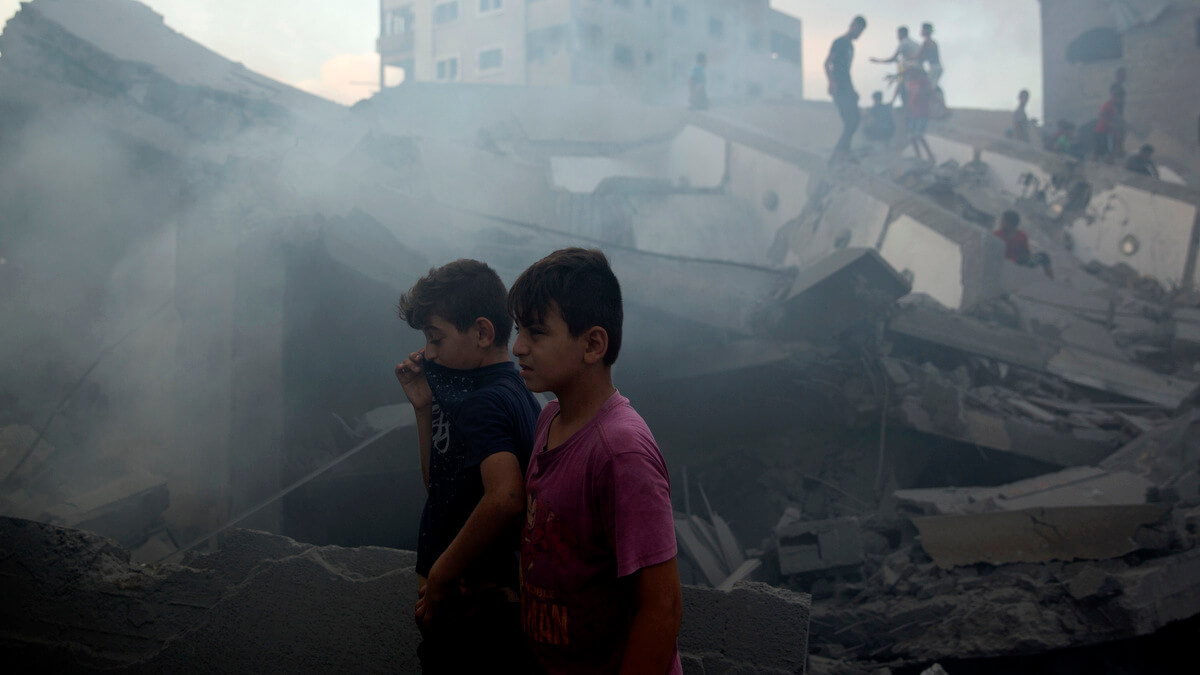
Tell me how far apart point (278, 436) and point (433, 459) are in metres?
3.51

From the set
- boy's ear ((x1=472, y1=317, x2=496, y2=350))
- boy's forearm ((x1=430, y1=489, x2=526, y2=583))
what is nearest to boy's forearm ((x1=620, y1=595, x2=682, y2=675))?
boy's forearm ((x1=430, y1=489, x2=526, y2=583))

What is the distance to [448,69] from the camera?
30422 mm

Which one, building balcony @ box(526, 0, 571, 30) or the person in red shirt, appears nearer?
the person in red shirt

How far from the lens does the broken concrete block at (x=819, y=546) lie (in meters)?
3.72

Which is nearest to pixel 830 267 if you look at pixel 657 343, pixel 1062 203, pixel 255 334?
pixel 657 343

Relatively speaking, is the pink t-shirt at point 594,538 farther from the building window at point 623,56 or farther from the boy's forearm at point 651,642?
the building window at point 623,56

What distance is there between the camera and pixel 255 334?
446 centimetres

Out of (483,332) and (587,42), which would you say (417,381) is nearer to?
(483,332)

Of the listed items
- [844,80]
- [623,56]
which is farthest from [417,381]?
[623,56]

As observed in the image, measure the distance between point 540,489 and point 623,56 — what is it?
29.5m

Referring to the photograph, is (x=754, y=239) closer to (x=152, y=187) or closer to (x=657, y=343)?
(x=657, y=343)

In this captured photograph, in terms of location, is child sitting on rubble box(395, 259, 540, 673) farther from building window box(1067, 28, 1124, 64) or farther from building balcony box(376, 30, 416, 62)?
building balcony box(376, 30, 416, 62)

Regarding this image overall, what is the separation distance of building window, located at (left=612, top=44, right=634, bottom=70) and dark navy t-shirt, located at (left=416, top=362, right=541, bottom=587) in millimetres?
28726

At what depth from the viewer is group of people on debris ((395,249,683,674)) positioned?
109cm
